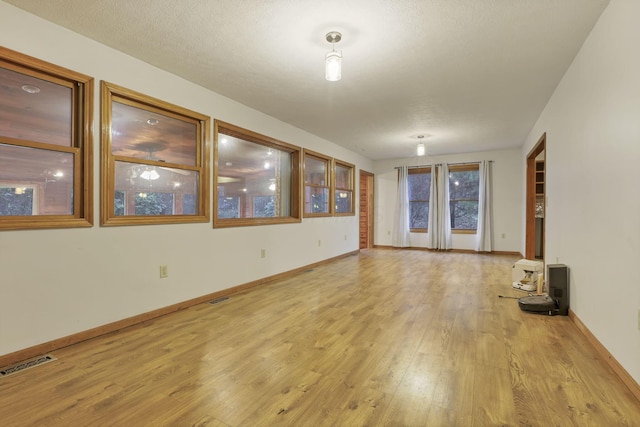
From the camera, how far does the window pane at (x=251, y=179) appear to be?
4.03 m

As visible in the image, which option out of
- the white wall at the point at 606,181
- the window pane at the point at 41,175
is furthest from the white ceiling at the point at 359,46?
the window pane at the point at 41,175

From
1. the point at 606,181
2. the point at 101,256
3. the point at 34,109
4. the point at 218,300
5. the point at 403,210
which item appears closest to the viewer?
the point at 606,181

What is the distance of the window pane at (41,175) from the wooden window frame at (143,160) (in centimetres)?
23

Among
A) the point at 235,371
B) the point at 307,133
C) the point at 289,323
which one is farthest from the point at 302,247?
the point at 235,371

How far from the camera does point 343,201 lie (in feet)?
23.5

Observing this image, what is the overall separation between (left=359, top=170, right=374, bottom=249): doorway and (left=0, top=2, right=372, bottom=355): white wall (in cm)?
465

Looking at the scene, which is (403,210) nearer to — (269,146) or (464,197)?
(464,197)

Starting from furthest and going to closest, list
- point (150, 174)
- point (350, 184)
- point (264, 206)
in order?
1. point (350, 184)
2. point (264, 206)
3. point (150, 174)

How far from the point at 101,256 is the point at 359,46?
9.02ft

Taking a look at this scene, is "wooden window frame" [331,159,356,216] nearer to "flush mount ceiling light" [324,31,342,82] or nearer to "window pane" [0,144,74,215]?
"flush mount ceiling light" [324,31,342,82]

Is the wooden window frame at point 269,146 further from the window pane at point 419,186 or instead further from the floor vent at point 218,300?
the window pane at point 419,186

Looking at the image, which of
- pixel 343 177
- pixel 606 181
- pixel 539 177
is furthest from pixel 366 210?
pixel 606 181

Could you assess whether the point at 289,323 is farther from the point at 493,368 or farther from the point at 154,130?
the point at 154,130

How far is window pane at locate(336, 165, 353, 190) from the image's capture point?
705 centimetres
